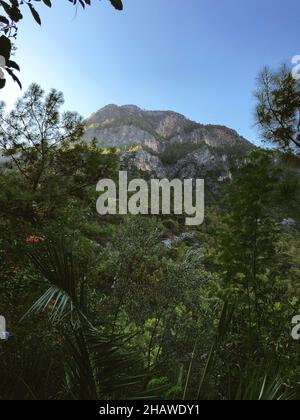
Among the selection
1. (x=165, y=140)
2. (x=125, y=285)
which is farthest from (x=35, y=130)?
(x=165, y=140)

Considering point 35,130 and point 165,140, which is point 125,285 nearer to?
point 35,130

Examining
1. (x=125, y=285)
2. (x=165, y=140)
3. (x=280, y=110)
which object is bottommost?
(x=125, y=285)

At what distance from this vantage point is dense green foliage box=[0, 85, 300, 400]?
5.88 ft

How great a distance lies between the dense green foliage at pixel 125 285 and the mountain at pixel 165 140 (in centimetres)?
5512

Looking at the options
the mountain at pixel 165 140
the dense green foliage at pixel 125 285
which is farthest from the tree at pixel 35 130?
the mountain at pixel 165 140

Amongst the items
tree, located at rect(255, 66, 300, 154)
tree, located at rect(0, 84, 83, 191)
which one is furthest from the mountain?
tree, located at rect(255, 66, 300, 154)

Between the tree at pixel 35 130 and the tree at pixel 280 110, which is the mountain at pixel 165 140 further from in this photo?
the tree at pixel 280 110

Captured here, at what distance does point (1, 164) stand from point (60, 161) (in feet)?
3.73

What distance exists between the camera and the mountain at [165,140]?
233 ft

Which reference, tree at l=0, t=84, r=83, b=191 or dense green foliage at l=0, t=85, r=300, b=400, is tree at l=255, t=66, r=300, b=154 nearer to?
dense green foliage at l=0, t=85, r=300, b=400

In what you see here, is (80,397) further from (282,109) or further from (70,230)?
(282,109)

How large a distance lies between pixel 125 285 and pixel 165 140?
108 metres

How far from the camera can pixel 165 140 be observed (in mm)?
111000

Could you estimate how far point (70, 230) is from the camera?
5027mm
